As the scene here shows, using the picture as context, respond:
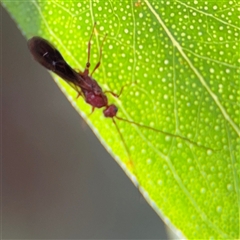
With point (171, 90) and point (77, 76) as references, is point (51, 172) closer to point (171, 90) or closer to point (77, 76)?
point (77, 76)

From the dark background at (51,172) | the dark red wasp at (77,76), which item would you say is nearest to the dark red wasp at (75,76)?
the dark red wasp at (77,76)

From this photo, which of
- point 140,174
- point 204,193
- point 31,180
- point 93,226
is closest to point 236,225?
point 204,193

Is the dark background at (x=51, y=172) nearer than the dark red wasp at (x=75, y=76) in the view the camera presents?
No

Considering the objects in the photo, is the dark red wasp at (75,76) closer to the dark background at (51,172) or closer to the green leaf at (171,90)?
the green leaf at (171,90)

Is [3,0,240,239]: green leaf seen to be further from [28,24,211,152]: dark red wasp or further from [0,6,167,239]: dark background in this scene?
[0,6,167,239]: dark background

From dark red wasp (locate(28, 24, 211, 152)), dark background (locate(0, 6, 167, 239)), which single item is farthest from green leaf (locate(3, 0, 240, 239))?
dark background (locate(0, 6, 167, 239))

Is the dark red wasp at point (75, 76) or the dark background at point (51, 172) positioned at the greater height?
the dark red wasp at point (75, 76)

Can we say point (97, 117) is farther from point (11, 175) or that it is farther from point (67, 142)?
point (11, 175)
